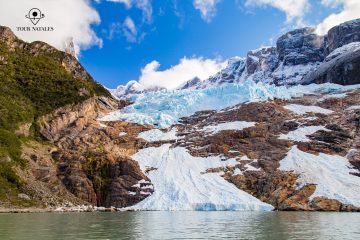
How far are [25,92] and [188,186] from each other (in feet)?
199

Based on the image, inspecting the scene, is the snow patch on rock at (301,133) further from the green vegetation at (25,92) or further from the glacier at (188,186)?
the green vegetation at (25,92)

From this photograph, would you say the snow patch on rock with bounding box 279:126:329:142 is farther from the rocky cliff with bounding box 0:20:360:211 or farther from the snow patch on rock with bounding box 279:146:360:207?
the snow patch on rock with bounding box 279:146:360:207

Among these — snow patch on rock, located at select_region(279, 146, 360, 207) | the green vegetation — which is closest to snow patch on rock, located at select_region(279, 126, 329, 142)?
snow patch on rock, located at select_region(279, 146, 360, 207)

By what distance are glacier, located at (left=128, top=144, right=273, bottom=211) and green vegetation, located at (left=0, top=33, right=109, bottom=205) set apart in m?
27.3

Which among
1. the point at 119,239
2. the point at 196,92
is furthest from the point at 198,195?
the point at 196,92

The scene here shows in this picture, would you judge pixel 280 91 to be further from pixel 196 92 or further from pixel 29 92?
pixel 29 92

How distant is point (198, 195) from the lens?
313 feet

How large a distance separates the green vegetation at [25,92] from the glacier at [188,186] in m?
27.3

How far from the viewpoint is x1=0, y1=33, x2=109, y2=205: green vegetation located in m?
93.7

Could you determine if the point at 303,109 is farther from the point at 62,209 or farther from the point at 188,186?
the point at 62,209

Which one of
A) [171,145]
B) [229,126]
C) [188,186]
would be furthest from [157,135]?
[188,186]

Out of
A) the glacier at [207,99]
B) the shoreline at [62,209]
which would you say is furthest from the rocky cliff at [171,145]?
the shoreline at [62,209]

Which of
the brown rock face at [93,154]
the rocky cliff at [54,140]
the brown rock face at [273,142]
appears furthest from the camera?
the brown rock face at [93,154]

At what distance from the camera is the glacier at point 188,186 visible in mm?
92188
